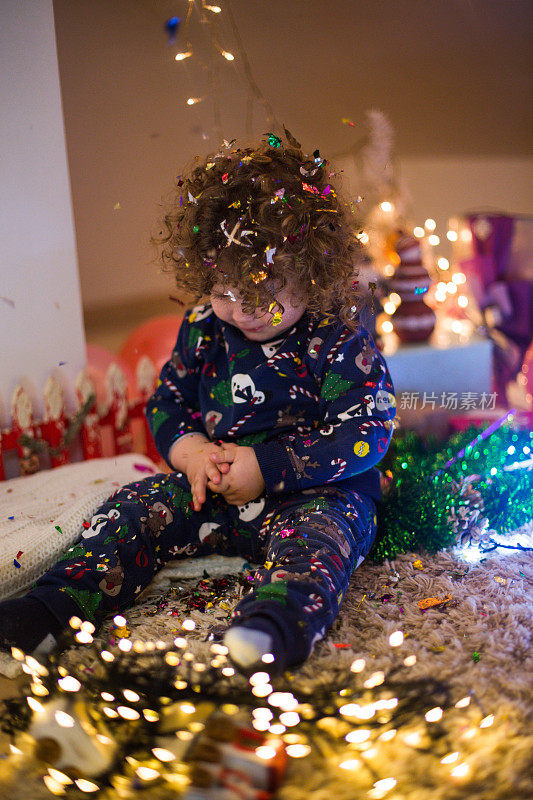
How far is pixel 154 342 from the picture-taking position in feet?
5.97

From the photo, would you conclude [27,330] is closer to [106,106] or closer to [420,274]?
[106,106]

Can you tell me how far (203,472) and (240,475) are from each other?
56 millimetres

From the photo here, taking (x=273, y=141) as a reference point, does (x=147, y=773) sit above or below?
below

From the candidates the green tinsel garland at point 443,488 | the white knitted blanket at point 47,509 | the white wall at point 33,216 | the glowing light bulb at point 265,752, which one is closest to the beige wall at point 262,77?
the white wall at point 33,216

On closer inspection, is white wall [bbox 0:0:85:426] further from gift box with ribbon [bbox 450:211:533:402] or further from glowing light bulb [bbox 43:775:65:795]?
gift box with ribbon [bbox 450:211:533:402]

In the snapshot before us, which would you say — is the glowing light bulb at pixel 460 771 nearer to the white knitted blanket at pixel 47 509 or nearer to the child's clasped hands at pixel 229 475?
the child's clasped hands at pixel 229 475

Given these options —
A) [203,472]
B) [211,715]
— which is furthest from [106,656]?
[203,472]

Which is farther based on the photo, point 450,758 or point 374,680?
point 374,680

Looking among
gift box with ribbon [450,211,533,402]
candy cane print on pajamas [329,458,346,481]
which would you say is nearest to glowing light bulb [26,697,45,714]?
candy cane print on pajamas [329,458,346,481]

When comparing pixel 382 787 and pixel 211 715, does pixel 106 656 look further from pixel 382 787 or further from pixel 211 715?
pixel 382 787

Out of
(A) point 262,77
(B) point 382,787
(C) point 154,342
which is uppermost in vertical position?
(A) point 262,77

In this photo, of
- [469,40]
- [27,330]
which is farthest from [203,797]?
[469,40]

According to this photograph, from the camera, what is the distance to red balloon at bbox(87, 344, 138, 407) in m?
1.48

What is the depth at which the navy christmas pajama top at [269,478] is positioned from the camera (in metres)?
0.80
